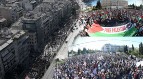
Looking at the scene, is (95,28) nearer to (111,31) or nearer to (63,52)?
(111,31)

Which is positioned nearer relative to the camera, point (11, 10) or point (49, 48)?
point (49, 48)

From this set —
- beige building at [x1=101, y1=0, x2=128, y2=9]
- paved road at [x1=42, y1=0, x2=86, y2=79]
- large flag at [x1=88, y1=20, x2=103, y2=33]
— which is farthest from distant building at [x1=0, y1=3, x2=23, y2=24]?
beige building at [x1=101, y1=0, x2=128, y2=9]

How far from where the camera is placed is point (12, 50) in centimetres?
3759

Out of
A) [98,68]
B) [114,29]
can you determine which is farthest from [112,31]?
[98,68]

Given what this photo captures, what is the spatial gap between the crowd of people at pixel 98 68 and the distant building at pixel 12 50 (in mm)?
7134

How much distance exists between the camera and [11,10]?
179ft

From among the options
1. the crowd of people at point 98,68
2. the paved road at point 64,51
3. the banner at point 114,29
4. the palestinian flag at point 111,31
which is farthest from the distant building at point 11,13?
the crowd of people at point 98,68

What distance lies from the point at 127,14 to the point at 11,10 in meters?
20.2

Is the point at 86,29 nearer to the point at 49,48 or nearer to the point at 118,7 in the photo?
the point at 49,48

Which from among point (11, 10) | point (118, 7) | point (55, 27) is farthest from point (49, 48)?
point (118, 7)

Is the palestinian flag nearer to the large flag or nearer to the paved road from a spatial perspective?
the large flag

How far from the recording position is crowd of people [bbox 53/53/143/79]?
1218 inches

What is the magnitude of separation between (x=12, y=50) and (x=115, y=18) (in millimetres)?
Answer: 21012

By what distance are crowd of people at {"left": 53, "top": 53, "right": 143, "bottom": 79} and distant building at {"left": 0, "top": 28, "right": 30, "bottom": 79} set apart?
7134mm
